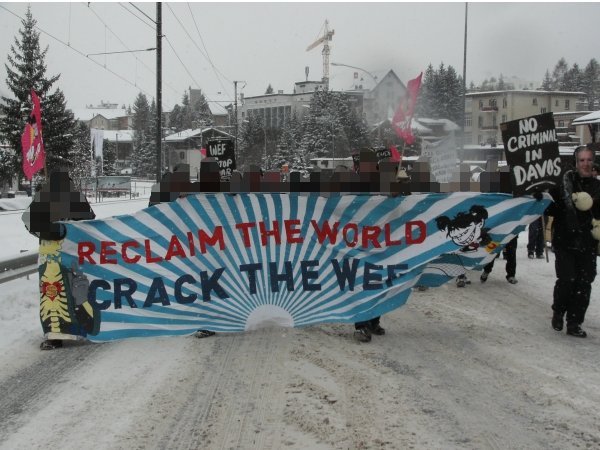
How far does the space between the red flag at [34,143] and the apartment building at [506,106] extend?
8484 centimetres

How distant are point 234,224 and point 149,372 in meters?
1.68

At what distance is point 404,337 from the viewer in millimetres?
6359

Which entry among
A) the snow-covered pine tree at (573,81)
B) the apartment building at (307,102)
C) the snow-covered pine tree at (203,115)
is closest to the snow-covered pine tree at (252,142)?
the apartment building at (307,102)

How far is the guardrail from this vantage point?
786 cm

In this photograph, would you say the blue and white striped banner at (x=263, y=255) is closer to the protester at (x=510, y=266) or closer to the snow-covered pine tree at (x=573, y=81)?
the protester at (x=510, y=266)

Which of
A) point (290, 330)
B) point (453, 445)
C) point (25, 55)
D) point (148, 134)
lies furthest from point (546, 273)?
point (148, 134)

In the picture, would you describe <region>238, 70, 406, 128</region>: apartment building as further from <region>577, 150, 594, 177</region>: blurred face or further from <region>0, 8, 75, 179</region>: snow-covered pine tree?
<region>577, 150, 594, 177</region>: blurred face

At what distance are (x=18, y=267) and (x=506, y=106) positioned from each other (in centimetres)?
9483

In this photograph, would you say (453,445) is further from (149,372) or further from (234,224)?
(234,224)

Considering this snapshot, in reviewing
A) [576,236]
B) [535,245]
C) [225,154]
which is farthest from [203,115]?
[576,236]

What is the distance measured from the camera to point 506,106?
93.3 metres

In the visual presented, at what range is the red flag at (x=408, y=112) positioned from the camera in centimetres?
1630

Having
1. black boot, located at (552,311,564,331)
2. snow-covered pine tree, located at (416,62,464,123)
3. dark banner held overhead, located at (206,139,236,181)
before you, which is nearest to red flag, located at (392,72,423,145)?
dark banner held overhead, located at (206,139,236,181)

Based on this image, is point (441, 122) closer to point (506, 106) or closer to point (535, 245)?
point (506, 106)
